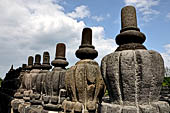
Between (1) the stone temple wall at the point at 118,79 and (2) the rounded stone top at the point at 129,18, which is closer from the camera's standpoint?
(1) the stone temple wall at the point at 118,79

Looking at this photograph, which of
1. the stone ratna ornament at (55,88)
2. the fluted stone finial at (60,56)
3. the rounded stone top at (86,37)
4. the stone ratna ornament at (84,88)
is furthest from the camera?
the fluted stone finial at (60,56)

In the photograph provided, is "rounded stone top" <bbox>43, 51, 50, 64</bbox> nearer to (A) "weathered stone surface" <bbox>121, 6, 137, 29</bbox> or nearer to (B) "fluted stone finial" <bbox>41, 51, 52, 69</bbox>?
(B) "fluted stone finial" <bbox>41, 51, 52, 69</bbox>

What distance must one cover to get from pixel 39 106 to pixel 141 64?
3.17 m

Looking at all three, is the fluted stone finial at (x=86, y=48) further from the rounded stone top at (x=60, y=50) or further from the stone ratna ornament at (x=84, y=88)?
the rounded stone top at (x=60, y=50)

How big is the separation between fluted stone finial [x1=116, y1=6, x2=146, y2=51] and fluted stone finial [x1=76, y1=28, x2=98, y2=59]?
0.88m

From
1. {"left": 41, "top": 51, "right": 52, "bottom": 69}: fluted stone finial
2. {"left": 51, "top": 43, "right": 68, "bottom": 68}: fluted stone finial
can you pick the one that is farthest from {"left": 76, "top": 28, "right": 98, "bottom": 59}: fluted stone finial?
{"left": 41, "top": 51, "right": 52, "bottom": 69}: fluted stone finial

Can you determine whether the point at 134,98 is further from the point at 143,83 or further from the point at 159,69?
the point at 159,69

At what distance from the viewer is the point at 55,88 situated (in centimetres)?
327

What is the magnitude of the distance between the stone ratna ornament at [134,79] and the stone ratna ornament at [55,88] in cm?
149

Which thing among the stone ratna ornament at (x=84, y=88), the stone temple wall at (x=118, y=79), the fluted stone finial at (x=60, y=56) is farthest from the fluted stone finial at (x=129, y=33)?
the fluted stone finial at (x=60, y=56)

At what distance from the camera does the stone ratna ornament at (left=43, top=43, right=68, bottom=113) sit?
126 inches

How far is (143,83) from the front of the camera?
170 centimetres

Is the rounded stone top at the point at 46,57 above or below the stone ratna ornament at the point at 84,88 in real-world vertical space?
above

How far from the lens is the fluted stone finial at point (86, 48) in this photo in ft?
9.55
